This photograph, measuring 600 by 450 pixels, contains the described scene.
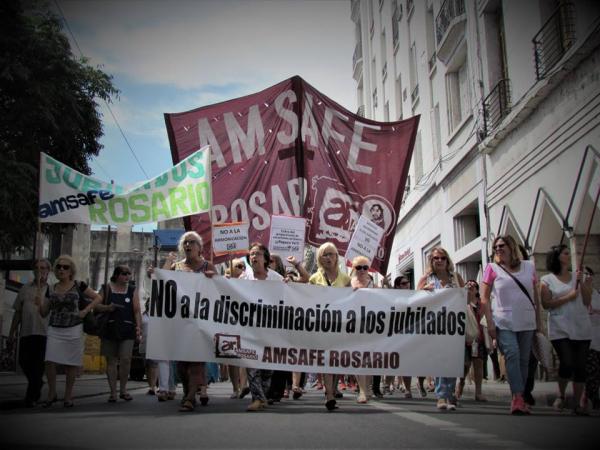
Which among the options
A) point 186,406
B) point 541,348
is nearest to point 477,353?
point 541,348

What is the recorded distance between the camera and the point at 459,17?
1802 centimetres

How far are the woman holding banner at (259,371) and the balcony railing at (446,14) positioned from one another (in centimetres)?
1274

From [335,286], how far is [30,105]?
28.5ft

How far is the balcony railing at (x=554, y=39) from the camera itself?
12133mm

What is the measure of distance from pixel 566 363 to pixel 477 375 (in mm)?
2617

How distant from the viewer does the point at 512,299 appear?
6957 millimetres

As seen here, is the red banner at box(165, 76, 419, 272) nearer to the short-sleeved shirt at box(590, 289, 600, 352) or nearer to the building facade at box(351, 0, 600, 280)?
the short-sleeved shirt at box(590, 289, 600, 352)

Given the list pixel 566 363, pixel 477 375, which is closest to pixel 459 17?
pixel 477 375

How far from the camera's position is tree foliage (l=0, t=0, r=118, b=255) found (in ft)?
42.7

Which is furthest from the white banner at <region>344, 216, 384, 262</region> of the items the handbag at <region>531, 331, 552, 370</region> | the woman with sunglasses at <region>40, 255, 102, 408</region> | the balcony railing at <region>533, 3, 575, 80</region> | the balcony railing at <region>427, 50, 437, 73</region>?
the balcony railing at <region>427, 50, 437, 73</region>

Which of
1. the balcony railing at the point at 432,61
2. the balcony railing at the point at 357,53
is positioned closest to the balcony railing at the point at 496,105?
the balcony railing at the point at 432,61

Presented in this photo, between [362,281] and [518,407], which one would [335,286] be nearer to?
[362,281]

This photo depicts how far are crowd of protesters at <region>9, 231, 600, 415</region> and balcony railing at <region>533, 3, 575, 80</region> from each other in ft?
19.0

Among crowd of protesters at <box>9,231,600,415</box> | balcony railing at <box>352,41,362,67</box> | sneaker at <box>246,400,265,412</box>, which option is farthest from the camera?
balcony railing at <box>352,41,362,67</box>
